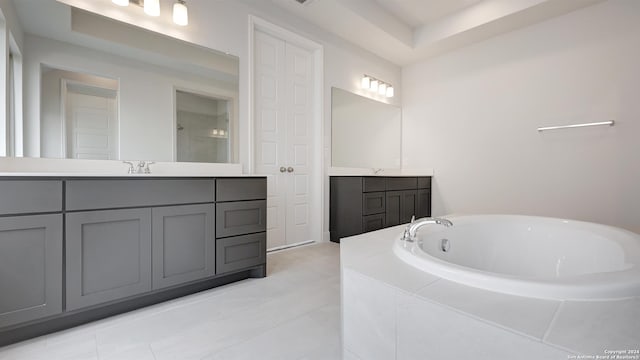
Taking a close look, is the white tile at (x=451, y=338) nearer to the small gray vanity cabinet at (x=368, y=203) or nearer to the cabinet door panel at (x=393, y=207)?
the small gray vanity cabinet at (x=368, y=203)

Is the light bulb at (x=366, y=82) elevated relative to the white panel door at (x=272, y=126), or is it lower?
elevated

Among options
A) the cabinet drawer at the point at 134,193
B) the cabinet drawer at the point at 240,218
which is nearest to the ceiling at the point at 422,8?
the cabinet drawer at the point at 240,218

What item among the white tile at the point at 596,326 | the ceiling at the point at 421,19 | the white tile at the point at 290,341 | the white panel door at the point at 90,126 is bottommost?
the white tile at the point at 290,341

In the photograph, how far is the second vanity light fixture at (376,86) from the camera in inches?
143

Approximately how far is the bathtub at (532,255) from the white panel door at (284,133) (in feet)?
5.33

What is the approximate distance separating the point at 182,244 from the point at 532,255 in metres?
2.16

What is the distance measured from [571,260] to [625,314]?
113 cm

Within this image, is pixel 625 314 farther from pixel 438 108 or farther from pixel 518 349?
pixel 438 108

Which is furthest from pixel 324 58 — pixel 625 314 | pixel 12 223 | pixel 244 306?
pixel 625 314

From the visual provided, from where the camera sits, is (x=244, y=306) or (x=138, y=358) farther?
(x=244, y=306)

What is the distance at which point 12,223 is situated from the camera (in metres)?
1.20

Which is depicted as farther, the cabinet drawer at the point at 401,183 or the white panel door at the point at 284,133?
the cabinet drawer at the point at 401,183

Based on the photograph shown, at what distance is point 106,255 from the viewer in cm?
141

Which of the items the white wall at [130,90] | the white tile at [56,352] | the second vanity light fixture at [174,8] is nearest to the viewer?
the white tile at [56,352]
